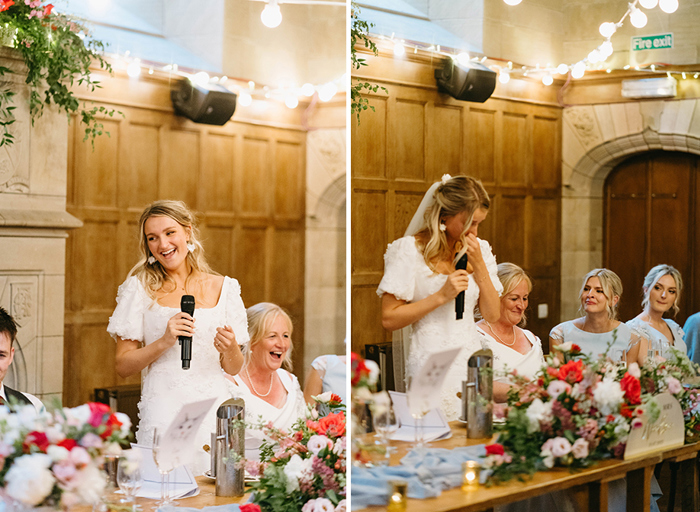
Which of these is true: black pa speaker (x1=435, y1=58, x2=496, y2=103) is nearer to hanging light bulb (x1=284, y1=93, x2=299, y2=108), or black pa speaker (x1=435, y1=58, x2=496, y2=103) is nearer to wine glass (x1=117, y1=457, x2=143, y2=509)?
hanging light bulb (x1=284, y1=93, x2=299, y2=108)

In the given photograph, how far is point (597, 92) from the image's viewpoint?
102 inches

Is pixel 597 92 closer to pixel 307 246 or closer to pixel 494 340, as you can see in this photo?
pixel 494 340

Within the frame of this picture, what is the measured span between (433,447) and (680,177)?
1257 millimetres

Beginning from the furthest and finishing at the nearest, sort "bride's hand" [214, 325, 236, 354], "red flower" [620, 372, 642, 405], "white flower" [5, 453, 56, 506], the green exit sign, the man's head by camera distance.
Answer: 1. the green exit sign
2. "red flower" [620, 372, 642, 405]
3. "bride's hand" [214, 325, 236, 354]
4. the man's head
5. "white flower" [5, 453, 56, 506]

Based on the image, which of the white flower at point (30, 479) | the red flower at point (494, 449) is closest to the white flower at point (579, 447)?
the red flower at point (494, 449)

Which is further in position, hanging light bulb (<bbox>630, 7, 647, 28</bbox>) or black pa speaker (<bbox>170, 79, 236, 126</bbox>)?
hanging light bulb (<bbox>630, 7, 647, 28</bbox>)

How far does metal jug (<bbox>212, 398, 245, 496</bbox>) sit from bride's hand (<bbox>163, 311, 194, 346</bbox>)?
11.0 inches

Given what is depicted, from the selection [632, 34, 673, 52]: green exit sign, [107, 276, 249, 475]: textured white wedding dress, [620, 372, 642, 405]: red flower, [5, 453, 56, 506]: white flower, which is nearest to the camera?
[5, 453, 56, 506]: white flower

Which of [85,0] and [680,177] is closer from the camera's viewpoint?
[85,0]

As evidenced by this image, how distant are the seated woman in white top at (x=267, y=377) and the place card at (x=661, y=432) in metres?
1.14

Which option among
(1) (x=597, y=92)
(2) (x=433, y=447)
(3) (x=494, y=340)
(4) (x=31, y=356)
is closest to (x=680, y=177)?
(1) (x=597, y=92)

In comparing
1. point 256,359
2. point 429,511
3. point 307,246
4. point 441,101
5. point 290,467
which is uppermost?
point 441,101

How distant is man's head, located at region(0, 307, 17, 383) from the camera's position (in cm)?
206

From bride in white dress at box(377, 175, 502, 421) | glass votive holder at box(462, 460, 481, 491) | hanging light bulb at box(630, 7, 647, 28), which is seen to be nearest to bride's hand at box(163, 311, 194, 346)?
bride in white dress at box(377, 175, 502, 421)
